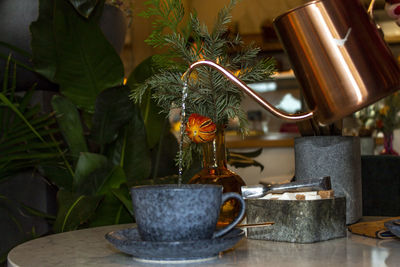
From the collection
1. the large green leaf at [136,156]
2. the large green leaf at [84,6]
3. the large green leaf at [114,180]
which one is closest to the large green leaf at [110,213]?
the large green leaf at [114,180]

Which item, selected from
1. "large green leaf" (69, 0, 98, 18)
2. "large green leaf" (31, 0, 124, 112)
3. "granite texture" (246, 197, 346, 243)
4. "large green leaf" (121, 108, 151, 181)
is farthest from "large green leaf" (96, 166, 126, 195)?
"granite texture" (246, 197, 346, 243)

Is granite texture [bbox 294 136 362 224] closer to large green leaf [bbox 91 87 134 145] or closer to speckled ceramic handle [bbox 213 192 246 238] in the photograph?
speckled ceramic handle [bbox 213 192 246 238]

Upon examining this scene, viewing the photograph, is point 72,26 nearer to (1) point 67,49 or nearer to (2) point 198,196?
(1) point 67,49

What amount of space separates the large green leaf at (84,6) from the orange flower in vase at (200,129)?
829 mm

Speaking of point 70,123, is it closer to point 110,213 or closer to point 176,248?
point 110,213

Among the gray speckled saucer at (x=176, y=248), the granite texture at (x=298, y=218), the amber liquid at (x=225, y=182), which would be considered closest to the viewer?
the gray speckled saucer at (x=176, y=248)

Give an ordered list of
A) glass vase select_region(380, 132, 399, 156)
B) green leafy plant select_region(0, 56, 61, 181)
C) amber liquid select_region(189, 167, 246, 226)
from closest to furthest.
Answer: amber liquid select_region(189, 167, 246, 226) → green leafy plant select_region(0, 56, 61, 181) → glass vase select_region(380, 132, 399, 156)

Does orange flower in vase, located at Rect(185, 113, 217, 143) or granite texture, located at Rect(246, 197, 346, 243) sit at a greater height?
orange flower in vase, located at Rect(185, 113, 217, 143)

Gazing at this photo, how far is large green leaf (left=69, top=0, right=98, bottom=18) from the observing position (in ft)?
4.78

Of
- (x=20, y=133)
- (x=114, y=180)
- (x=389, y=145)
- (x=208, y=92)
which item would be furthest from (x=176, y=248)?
(x=389, y=145)

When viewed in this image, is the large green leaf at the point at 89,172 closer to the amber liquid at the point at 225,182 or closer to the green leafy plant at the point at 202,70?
the green leafy plant at the point at 202,70

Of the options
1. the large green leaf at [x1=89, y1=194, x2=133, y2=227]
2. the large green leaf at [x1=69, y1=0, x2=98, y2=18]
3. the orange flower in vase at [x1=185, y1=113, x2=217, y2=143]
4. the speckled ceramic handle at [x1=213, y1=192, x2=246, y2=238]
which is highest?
the large green leaf at [x1=69, y1=0, x2=98, y2=18]

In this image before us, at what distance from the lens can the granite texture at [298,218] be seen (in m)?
0.67

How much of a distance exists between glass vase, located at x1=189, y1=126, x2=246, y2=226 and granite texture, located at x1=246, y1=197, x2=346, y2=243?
0.07 m
